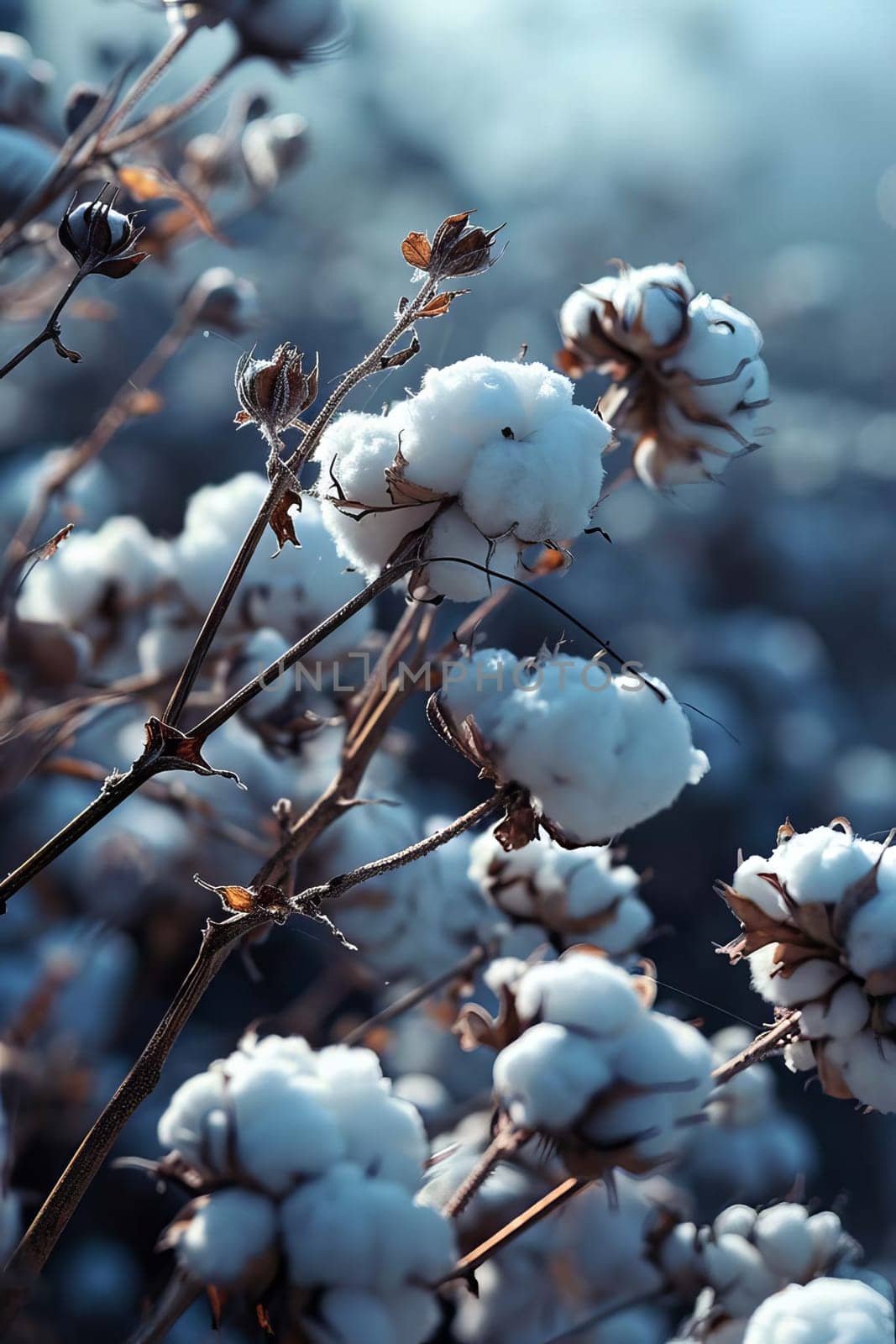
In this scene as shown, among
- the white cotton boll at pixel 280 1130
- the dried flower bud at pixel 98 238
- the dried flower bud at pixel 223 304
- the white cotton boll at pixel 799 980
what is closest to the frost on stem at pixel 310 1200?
the white cotton boll at pixel 280 1130

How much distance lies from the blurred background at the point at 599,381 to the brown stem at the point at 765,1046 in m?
0.15

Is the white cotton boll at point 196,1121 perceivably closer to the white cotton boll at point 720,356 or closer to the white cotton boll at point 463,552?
the white cotton boll at point 463,552

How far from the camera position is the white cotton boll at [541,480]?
0.81 ft

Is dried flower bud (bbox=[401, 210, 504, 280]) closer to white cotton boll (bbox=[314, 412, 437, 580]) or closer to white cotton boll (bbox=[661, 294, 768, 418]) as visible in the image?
white cotton boll (bbox=[314, 412, 437, 580])

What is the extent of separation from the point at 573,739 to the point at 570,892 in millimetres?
150

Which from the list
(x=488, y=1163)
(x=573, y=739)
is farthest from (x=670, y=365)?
(x=488, y=1163)

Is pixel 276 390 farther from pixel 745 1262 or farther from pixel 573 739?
pixel 745 1262

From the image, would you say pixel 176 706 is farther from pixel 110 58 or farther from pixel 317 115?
pixel 317 115

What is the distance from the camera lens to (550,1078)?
323mm

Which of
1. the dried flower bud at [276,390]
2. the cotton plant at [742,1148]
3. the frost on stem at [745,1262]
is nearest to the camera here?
the dried flower bud at [276,390]

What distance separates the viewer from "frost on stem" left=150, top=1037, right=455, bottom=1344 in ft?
0.94

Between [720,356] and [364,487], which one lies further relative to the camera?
[720,356]

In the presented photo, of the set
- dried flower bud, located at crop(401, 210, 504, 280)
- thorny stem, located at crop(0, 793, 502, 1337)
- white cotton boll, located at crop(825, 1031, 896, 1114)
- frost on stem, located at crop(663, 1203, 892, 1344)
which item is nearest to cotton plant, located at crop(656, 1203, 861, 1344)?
frost on stem, located at crop(663, 1203, 892, 1344)

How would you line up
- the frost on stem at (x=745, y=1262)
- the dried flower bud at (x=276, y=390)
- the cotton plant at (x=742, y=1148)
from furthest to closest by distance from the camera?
the cotton plant at (x=742, y=1148) < the frost on stem at (x=745, y=1262) < the dried flower bud at (x=276, y=390)
